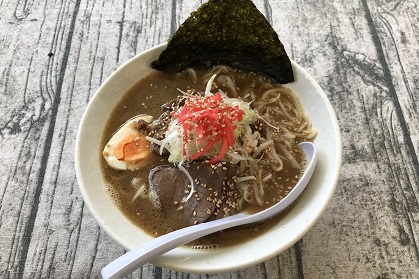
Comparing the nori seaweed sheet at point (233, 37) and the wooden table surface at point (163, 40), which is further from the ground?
the nori seaweed sheet at point (233, 37)

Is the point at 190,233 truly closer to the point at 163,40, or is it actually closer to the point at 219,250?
the point at 219,250

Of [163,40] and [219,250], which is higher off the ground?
[163,40]

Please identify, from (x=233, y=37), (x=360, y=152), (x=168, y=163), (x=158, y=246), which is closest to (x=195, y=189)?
(x=168, y=163)

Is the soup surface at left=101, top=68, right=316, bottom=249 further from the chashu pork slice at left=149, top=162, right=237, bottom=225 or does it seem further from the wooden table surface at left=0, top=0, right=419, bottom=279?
the wooden table surface at left=0, top=0, right=419, bottom=279

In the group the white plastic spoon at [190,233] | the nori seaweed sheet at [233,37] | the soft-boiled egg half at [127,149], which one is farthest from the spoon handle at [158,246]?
the nori seaweed sheet at [233,37]

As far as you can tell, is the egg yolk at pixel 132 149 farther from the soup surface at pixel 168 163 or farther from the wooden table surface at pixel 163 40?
the wooden table surface at pixel 163 40

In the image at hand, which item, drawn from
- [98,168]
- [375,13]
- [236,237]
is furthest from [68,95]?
[375,13]
